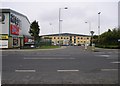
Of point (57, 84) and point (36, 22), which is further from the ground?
point (36, 22)

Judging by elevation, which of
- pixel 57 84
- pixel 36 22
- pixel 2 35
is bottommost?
pixel 57 84

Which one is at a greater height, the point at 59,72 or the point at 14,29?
the point at 14,29

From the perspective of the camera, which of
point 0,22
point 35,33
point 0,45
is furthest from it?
point 35,33

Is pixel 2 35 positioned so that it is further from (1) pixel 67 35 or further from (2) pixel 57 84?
(1) pixel 67 35

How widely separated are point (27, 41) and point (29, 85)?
55.4 metres

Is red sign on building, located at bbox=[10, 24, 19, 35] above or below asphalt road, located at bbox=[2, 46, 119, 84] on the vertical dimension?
above

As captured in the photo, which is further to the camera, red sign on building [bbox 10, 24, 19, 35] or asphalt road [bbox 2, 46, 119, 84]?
red sign on building [bbox 10, 24, 19, 35]

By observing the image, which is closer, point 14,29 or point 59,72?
point 59,72

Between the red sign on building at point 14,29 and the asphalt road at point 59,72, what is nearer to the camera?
the asphalt road at point 59,72

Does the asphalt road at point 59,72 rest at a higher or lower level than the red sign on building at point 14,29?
lower

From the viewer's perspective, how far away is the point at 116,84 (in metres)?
7.99

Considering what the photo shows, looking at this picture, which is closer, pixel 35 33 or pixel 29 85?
pixel 29 85

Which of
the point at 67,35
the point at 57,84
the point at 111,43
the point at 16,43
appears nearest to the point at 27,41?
the point at 16,43

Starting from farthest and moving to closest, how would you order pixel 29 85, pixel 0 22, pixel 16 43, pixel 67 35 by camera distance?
pixel 67 35 → pixel 16 43 → pixel 0 22 → pixel 29 85
